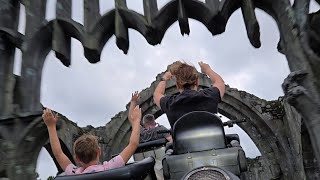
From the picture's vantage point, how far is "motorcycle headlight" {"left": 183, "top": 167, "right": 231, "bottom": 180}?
6.66ft

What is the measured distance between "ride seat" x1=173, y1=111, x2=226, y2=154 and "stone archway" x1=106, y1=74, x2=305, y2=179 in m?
10.0

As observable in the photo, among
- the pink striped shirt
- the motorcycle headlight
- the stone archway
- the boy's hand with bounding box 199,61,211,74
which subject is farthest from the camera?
the stone archway

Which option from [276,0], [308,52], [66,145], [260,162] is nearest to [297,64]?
[308,52]

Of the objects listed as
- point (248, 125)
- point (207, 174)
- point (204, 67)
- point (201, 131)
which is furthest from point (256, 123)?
point (207, 174)

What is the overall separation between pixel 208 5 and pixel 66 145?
695 cm

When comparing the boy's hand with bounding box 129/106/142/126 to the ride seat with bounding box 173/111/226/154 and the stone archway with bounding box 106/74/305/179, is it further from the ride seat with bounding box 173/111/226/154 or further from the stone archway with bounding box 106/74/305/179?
the stone archway with bounding box 106/74/305/179

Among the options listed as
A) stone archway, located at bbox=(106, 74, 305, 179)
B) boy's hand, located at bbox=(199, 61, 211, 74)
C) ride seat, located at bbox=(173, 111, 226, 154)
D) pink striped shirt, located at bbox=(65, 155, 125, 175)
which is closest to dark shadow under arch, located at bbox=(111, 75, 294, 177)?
stone archway, located at bbox=(106, 74, 305, 179)

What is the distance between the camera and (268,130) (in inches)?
511

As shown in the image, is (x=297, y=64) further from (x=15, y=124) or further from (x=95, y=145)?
(x=15, y=124)

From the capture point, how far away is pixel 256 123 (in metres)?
13.1

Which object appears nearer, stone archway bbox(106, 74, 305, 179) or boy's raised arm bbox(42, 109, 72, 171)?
boy's raised arm bbox(42, 109, 72, 171)

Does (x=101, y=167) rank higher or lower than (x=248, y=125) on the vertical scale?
lower

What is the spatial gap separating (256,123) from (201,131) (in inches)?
426

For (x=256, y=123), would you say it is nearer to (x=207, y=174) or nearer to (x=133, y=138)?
(x=133, y=138)
